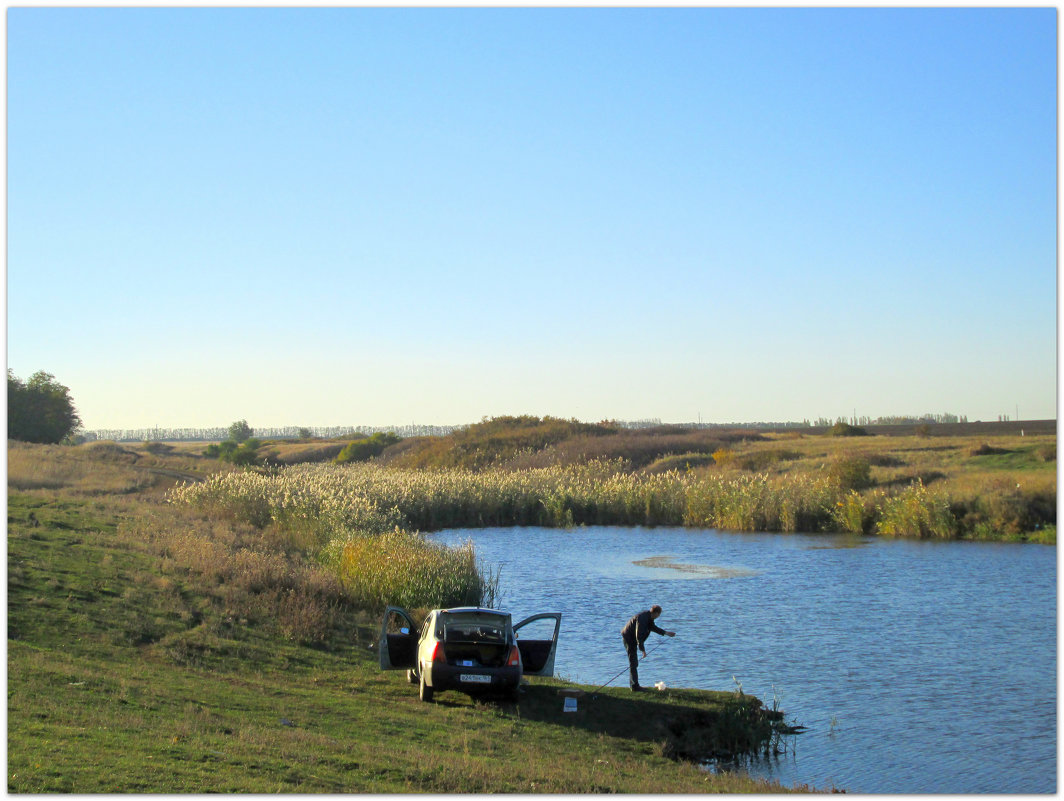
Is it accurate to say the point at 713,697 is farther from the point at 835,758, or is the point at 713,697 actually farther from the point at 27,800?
the point at 27,800

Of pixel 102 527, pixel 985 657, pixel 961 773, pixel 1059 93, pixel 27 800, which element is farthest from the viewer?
pixel 102 527

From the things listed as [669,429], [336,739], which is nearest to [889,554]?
[336,739]

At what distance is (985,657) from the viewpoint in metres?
21.0

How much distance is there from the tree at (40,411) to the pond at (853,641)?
63708 millimetres

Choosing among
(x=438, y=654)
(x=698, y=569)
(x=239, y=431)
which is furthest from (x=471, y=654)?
(x=239, y=431)

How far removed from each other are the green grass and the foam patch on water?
13329mm

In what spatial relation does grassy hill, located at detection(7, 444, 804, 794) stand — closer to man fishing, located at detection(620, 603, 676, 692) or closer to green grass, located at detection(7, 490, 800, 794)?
green grass, located at detection(7, 490, 800, 794)

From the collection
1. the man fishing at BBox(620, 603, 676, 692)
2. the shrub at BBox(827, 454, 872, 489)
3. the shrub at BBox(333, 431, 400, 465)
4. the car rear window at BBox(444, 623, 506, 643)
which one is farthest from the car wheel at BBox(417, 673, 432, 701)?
the shrub at BBox(333, 431, 400, 465)

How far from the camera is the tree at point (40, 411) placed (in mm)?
86062

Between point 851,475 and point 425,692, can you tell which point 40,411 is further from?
point 425,692

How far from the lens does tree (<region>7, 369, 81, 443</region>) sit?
86.1 metres

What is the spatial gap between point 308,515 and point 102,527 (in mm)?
7465

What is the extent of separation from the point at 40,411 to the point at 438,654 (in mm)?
85561

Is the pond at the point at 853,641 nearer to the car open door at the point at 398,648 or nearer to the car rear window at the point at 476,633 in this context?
the car open door at the point at 398,648
